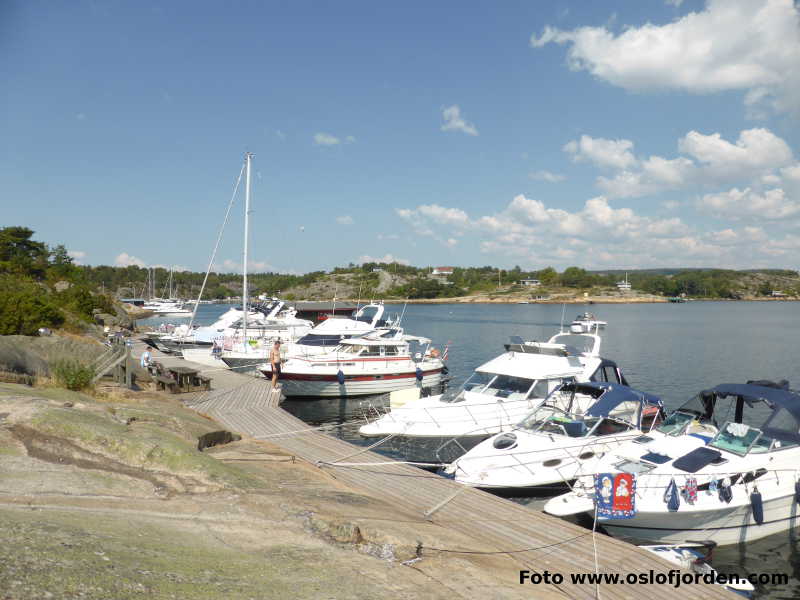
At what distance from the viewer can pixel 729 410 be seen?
14.8 m

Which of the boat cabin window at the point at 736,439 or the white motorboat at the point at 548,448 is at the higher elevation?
the boat cabin window at the point at 736,439

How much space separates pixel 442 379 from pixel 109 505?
24.6m

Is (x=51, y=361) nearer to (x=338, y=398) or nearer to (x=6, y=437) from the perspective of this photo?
(x=6, y=437)

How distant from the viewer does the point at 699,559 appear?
406 inches

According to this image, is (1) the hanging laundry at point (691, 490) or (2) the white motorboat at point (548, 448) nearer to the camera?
(1) the hanging laundry at point (691, 490)

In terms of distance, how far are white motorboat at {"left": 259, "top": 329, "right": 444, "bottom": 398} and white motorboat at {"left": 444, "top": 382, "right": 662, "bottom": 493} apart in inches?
508

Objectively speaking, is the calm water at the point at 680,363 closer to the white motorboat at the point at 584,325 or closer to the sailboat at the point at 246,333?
the white motorboat at the point at 584,325

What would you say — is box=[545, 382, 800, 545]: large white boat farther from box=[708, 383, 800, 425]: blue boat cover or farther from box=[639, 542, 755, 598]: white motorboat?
box=[639, 542, 755, 598]: white motorboat

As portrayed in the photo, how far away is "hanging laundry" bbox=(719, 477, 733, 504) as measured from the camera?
1112cm

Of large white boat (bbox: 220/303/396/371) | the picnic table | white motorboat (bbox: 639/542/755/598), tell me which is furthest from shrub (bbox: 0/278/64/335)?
white motorboat (bbox: 639/542/755/598)

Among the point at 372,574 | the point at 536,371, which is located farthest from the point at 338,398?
the point at 372,574

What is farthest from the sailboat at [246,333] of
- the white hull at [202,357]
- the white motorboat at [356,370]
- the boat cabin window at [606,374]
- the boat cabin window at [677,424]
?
the boat cabin window at [677,424]

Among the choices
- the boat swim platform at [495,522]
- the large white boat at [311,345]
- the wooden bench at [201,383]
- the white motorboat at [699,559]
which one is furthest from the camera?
the large white boat at [311,345]

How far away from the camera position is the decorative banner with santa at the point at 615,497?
392 inches
